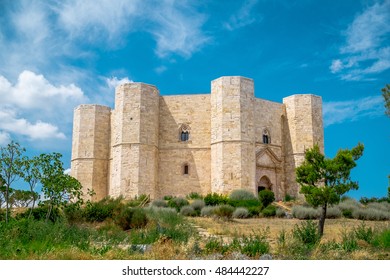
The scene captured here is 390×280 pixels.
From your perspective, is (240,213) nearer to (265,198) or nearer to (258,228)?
(265,198)

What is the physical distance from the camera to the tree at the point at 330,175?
36.2 ft

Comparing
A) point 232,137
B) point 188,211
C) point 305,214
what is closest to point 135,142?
point 232,137

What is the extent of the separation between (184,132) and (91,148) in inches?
251

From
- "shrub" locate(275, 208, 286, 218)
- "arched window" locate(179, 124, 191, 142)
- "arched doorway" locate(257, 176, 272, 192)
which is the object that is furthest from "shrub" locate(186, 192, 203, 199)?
"shrub" locate(275, 208, 286, 218)

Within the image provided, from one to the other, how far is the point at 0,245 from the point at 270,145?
2201cm

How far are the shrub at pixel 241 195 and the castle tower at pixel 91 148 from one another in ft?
30.6

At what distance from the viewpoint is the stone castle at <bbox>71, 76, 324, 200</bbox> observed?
24.8 metres

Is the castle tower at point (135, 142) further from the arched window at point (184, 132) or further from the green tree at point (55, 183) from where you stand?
the green tree at point (55, 183)

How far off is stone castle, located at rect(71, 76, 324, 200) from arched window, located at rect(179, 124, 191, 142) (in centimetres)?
6

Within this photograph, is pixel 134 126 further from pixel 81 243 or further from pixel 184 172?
pixel 81 243

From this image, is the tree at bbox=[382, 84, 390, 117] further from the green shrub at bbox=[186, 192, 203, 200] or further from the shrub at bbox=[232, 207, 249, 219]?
the green shrub at bbox=[186, 192, 203, 200]

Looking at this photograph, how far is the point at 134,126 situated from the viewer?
2511cm

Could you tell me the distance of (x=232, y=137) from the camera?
80.9ft

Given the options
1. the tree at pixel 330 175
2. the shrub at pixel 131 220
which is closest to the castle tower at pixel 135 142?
the shrub at pixel 131 220
